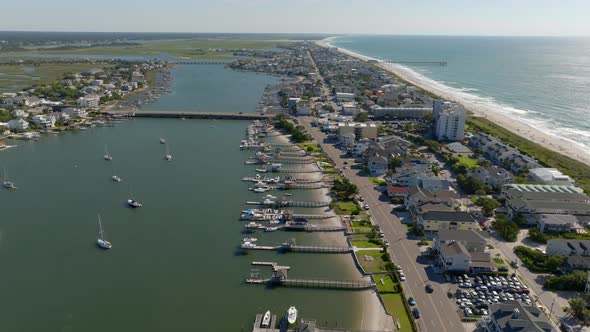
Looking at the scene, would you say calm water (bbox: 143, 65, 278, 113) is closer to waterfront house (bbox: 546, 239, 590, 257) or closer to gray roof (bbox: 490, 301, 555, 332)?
waterfront house (bbox: 546, 239, 590, 257)

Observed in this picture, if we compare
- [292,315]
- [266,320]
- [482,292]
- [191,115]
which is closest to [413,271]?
[482,292]

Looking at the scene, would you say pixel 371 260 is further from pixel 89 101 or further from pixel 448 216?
pixel 89 101

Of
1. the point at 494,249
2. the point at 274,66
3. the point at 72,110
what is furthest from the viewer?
the point at 274,66

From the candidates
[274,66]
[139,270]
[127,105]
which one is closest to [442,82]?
[274,66]

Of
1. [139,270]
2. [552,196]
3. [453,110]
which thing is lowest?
[139,270]

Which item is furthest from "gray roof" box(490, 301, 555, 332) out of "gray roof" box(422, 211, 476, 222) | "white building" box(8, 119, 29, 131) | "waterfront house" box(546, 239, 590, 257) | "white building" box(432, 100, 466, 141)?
"white building" box(8, 119, 29, 131)

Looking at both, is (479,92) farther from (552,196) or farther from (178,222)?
(178,222)
